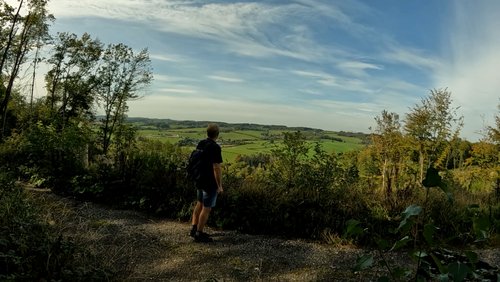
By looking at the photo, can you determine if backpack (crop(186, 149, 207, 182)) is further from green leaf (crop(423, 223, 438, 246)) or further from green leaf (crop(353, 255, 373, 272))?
green leaf (crop(423, 223, 438, 246))

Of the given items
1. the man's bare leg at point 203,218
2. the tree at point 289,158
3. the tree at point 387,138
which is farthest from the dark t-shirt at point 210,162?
the tree at point 387,138

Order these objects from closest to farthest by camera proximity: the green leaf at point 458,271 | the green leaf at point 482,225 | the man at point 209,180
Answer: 1. the green leaf at point 458,271
2. the green leaf at point 482,225
3. the man at point 209,180

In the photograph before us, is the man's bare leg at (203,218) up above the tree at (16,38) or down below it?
below

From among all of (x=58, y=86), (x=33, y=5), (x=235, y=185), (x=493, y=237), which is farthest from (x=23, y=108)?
(x=493, y=237)

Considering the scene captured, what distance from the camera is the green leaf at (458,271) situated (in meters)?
1.34

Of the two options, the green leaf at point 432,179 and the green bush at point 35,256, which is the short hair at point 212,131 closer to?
the green bush at point 35,256

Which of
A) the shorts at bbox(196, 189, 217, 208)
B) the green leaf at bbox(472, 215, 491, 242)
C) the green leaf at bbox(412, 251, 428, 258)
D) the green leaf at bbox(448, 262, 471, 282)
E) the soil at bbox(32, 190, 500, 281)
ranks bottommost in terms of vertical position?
the soil at bbox(32, 190, 500, 281)

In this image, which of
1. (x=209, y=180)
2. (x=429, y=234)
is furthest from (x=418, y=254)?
(x=209, y=180)

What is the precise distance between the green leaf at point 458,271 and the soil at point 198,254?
4136mm

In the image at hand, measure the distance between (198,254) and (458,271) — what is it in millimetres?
5325

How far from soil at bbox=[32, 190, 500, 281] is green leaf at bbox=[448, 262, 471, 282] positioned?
13.6 ft

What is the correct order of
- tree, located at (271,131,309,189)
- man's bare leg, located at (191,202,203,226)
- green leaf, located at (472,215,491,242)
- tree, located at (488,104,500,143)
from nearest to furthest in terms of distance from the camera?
green leaf, located at (472,215,491,242), man's bare leg, located at (191,202,203,226), tree, located at (271,131,309,189), tree, located at (488,104,500,143)

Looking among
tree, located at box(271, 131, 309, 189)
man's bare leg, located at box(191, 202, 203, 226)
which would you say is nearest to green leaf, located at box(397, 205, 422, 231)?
man's bare leg, located at box(191, 202, 203, 226)

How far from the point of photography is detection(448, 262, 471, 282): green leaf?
4.41 ft
